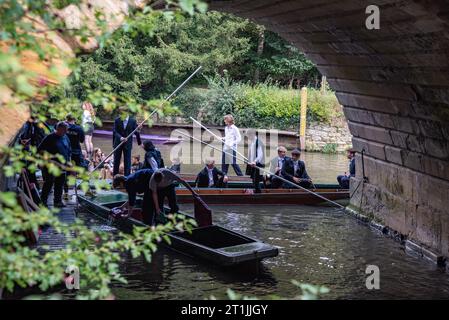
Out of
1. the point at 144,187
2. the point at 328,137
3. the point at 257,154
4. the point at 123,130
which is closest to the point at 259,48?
the point at 328,137

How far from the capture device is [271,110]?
23953 millimetres

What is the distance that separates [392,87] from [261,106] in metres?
15.5

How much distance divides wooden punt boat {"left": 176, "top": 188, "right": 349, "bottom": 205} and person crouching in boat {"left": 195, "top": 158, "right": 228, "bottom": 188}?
13.1 inches

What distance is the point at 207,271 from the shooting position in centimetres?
842

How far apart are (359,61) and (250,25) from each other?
64.5ft

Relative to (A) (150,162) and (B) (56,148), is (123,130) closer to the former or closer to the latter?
(A) (150,162)

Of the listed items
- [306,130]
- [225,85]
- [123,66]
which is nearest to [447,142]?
[306,130]

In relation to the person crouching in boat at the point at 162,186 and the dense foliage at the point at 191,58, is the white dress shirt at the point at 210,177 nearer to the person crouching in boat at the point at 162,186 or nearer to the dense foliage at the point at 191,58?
the person crouching in boat at the point at 162,186

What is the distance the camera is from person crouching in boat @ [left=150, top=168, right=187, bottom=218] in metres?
9.09

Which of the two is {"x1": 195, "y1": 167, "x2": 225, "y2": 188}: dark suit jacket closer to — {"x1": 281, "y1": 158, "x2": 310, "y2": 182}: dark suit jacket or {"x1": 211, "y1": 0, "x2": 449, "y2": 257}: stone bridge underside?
{"x1": 281, "y1": 158, "x2": 310, "y2": 182}: dark suit jacket

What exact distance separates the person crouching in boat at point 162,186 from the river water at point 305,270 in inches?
24.4

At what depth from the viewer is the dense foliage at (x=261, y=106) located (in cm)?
2319

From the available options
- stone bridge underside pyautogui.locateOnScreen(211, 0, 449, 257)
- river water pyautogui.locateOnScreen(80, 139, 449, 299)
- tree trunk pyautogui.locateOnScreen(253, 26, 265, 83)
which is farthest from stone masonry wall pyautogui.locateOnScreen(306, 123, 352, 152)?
stone bridge underside pyautogui.locateOnScreen(211, 0, 449, 257)
